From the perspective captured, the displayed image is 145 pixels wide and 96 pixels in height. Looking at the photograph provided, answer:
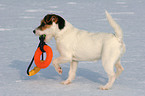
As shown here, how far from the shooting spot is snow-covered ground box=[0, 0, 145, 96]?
6.61m

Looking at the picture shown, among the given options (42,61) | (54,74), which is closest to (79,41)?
(42,61)

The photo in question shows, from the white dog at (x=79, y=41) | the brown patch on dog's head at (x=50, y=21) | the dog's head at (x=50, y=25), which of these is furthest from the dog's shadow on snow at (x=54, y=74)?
the brown patch on dog's head at (x=50, y=21)

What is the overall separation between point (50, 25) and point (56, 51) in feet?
11.0

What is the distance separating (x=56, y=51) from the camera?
10.0 metres

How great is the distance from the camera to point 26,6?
719 inches

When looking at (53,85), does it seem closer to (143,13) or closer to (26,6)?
(143,13)

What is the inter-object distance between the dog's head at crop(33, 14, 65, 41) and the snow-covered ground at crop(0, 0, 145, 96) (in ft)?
3.32

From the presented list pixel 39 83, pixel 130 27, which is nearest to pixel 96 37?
pixel 39 83

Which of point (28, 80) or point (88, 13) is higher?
point (28, 80)

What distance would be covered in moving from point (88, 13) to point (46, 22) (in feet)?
32.3

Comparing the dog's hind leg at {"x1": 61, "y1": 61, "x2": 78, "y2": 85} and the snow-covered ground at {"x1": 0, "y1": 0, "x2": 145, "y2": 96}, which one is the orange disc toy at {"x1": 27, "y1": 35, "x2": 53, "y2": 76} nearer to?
the snow-covered ground at {"x1": 0, "y1": 0, "x2": 145, "y2": 96}

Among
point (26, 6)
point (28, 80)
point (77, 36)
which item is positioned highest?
point (77, 36)

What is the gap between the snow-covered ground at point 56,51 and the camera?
21.7ft

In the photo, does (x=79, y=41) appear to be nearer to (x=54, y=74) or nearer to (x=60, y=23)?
(x=60, y=23)
